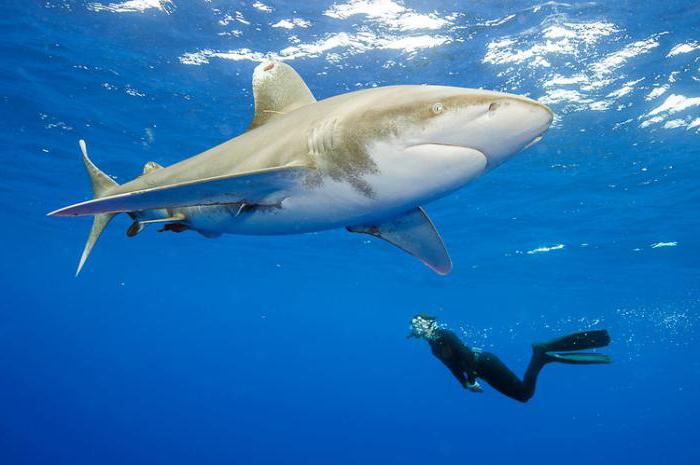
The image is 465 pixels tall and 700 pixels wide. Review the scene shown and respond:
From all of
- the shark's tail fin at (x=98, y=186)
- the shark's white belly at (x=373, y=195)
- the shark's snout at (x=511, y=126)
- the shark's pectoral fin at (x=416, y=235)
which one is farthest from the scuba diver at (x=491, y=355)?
the shark's snout at (x=511, y=126)

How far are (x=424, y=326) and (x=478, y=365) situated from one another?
126cm

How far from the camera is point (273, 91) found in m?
4.26

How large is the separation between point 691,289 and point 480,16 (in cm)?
3364

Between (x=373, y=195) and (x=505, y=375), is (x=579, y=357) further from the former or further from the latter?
(x=373, y=195)

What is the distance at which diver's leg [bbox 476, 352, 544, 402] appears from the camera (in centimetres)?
821

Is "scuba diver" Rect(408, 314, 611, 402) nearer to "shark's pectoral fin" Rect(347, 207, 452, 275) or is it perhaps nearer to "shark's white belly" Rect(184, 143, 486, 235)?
"shark's pectoral fin" Rect(347, 207, 452, 275)

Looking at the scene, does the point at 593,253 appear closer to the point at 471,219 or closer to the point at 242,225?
the point at 471,219

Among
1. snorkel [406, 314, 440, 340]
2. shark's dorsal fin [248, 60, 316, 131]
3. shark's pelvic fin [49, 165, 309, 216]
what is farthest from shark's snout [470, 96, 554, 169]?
snorkel [406, 314, 440, 340]

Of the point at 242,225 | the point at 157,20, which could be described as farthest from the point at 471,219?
the point at 242,225

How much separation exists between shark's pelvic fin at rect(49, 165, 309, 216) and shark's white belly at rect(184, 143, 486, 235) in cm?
20

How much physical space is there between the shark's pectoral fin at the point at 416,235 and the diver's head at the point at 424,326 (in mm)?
3954

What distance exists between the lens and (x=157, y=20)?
410 inches

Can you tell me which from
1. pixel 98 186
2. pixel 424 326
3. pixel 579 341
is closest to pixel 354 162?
pixel 98 186

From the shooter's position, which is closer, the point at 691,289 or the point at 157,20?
the point at 157,20
